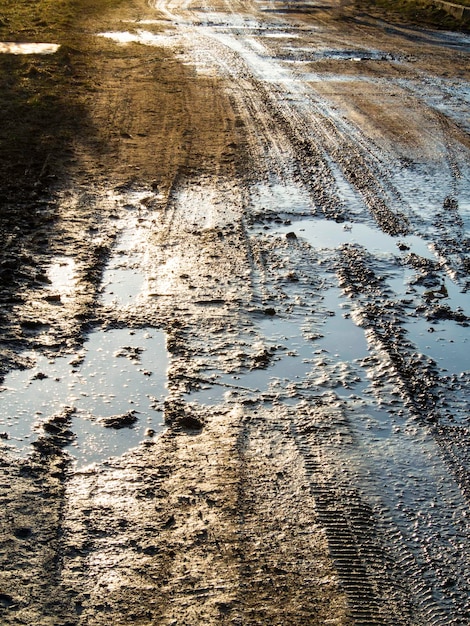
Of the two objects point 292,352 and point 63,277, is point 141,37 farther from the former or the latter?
point 292,352

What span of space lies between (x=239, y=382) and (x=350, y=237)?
2.63m

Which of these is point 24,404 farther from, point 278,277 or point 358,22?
point 358,22

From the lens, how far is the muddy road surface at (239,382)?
3.41m

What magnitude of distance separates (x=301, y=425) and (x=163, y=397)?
0.76 metres

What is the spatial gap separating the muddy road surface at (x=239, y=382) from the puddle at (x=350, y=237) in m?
0.03

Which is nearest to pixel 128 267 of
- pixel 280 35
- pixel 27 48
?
pixel 27 48

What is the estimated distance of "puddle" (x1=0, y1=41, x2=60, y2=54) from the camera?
14328 mm

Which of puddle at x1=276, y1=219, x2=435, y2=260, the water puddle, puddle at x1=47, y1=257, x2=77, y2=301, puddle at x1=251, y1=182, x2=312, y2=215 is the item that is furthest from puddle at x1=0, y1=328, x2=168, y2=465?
puddle at x1=251, y1=182, x2=312, y2=215

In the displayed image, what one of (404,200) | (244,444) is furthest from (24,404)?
(404,200)

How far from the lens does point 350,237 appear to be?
7.12 metres

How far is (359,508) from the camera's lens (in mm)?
3854

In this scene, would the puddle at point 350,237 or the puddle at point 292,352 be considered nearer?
the puddle at point 292,352

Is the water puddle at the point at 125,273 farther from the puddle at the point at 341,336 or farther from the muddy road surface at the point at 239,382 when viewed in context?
the puddle at the point at 341,336

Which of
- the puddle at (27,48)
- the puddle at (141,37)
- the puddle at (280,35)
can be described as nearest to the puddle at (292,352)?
the puddle at (27,48)
